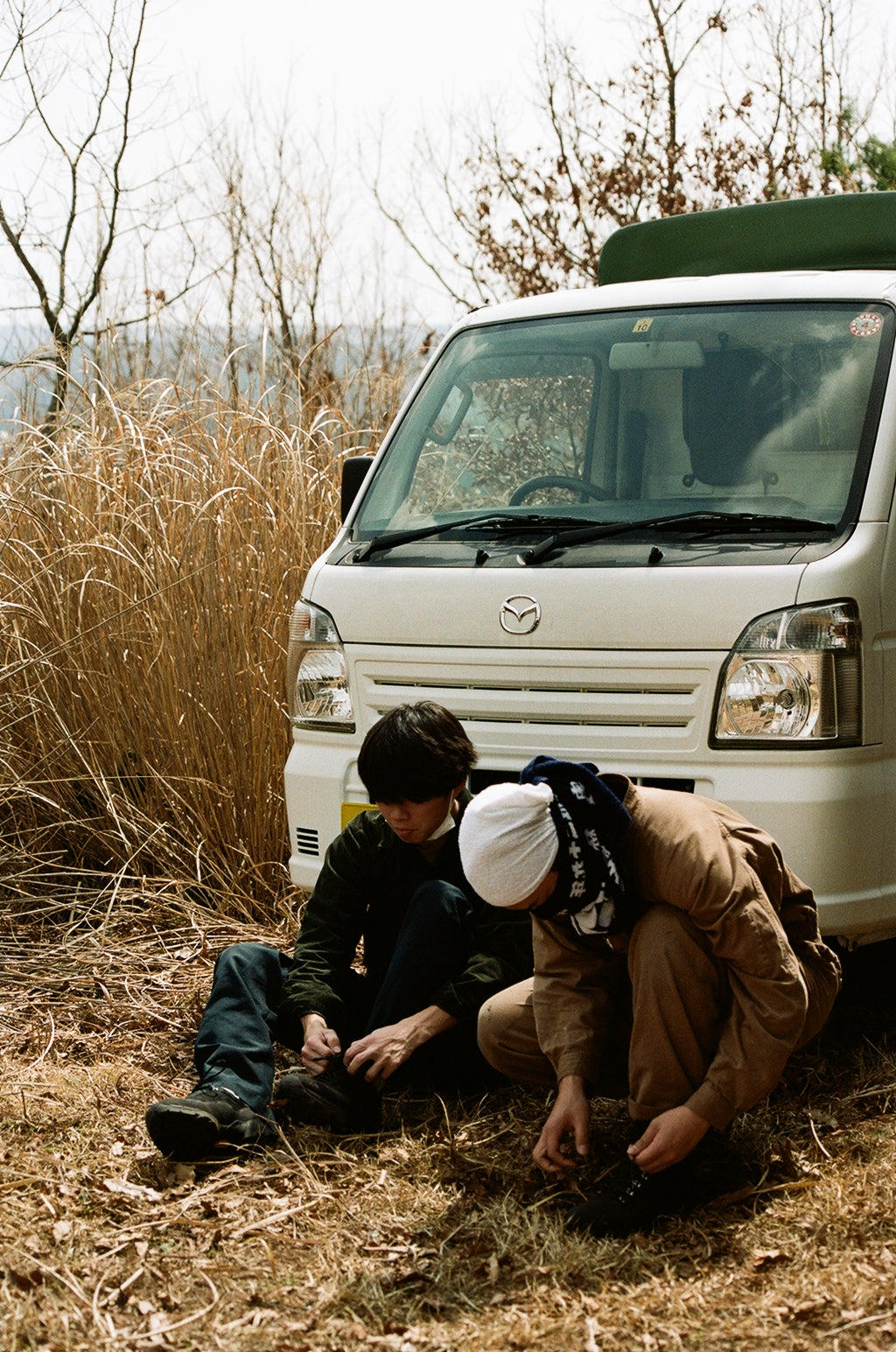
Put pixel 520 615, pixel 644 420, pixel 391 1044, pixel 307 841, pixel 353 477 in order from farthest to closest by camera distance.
Result: 1. pixel 353 477
2. pixel 644 420
3. pixel 307 841
4. pixel 520 615
5. pixel 391 1044

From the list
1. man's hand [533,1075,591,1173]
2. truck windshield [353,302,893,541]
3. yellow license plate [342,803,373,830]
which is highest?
truck windshield [353,302,893,541]

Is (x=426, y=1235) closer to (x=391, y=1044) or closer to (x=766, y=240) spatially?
(x=391, y=1044)

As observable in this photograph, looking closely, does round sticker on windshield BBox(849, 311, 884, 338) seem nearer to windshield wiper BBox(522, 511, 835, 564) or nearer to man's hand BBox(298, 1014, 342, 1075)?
windshield wiper BBox(522, 511, 835, 564)

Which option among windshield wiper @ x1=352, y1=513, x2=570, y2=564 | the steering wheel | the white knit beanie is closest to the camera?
the white knit beanie

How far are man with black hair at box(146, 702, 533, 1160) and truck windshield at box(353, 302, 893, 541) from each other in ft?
3.09

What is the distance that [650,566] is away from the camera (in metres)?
3.73

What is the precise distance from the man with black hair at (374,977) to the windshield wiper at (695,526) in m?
0.64

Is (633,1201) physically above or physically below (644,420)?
below

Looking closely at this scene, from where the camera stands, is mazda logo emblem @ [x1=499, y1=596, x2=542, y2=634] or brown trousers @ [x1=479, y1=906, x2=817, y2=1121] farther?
mazda logo emblem @ [x1=499, y1=596, x2=542, y2=634]

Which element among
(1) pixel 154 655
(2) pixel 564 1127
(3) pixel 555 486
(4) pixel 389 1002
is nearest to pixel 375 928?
(4) pixel 389 1002

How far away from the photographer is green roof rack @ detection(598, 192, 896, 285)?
17.0 ft

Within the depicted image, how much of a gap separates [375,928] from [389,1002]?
31 centimetres

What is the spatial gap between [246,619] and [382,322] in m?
4.05

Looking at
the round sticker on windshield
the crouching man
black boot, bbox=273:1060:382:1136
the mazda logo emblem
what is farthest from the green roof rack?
→ black boot, bbox=273:1060:382:1136
